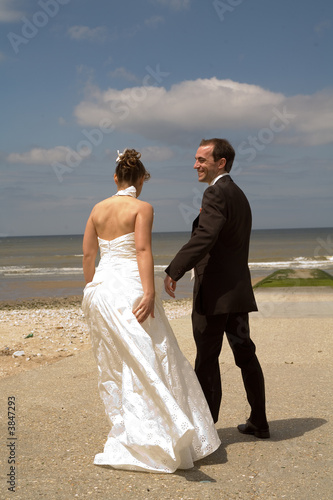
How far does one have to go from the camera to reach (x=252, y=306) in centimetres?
423

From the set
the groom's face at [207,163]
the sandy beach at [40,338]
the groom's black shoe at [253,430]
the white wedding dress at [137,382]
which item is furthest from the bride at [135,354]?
the sandy beach at [40,338]

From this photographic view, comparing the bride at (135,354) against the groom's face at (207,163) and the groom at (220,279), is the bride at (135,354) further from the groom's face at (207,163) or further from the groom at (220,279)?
the groom's face at (207,163)

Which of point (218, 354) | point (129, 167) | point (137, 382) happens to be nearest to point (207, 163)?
point (129, 167)

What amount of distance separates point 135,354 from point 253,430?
139 cm

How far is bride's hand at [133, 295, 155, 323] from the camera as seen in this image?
Answer: 371 centimetres

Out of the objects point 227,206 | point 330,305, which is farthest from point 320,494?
point 330,305

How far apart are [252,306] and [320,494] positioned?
1401mm

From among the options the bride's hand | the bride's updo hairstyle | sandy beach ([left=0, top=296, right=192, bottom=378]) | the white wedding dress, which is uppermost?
the bride's updo hairstyle

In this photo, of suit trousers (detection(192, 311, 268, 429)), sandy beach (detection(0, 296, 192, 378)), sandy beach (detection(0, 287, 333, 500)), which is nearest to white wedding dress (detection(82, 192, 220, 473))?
sandy beach (detection(0, 287, 333, 500))

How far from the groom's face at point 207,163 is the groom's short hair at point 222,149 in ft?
0.09

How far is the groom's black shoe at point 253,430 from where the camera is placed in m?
4.32

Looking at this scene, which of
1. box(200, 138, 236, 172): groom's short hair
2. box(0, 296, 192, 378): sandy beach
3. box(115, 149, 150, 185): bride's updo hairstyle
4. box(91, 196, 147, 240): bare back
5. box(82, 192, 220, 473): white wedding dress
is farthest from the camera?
box(0, 296, 192, 378): sandy beach

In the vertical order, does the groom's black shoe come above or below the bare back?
below

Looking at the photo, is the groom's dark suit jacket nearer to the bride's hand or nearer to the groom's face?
the groom's face
